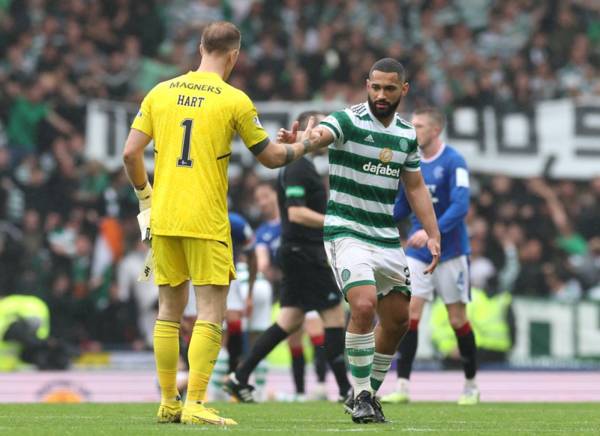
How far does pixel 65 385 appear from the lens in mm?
14648

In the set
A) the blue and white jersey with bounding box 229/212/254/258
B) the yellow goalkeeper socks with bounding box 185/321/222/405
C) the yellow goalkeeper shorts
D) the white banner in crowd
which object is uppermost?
the white banner in crowd

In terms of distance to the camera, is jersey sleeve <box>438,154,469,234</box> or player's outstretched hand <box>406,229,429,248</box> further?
jersey sleeve <box>438,154,469,234</box>

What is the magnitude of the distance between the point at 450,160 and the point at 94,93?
1015 cm

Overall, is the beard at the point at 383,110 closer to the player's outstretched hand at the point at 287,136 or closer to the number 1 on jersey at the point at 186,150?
the player's outstretched hand at the point at 287,136

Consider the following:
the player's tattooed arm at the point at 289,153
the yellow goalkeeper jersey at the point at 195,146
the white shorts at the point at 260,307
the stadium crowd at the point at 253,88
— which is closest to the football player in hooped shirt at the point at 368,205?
the player's tattooed arm at the point at 289,153

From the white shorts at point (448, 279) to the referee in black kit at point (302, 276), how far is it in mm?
702

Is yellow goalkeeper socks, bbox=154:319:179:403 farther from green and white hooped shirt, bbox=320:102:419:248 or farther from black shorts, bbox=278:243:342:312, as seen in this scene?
black shorts, bbox=278:243:342:312

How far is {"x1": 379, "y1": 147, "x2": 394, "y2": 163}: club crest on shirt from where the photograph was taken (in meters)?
8.60

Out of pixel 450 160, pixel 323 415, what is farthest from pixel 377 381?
pixel 450 160

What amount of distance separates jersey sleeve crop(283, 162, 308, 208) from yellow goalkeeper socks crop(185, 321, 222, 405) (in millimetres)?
3577

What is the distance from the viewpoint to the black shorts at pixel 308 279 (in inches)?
462

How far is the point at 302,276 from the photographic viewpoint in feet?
38.8

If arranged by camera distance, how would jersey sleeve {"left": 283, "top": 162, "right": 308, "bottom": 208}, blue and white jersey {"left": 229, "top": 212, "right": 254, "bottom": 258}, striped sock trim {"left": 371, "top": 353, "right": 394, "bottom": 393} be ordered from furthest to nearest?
blue and white jersey {"left": 229, "top": 212, "right": 254, "bottom": 258}, jersey sleeve {"left": 283, "top": 162, "right": 308, "bottom": 208}, striped sock trim {"left": 371, "top": 353, "right": 394, "bottom": 393}

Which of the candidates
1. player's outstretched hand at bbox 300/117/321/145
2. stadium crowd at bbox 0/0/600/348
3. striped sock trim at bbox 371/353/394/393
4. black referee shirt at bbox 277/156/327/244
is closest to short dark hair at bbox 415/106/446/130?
black referee shirt at bbox 277/156/327/244
